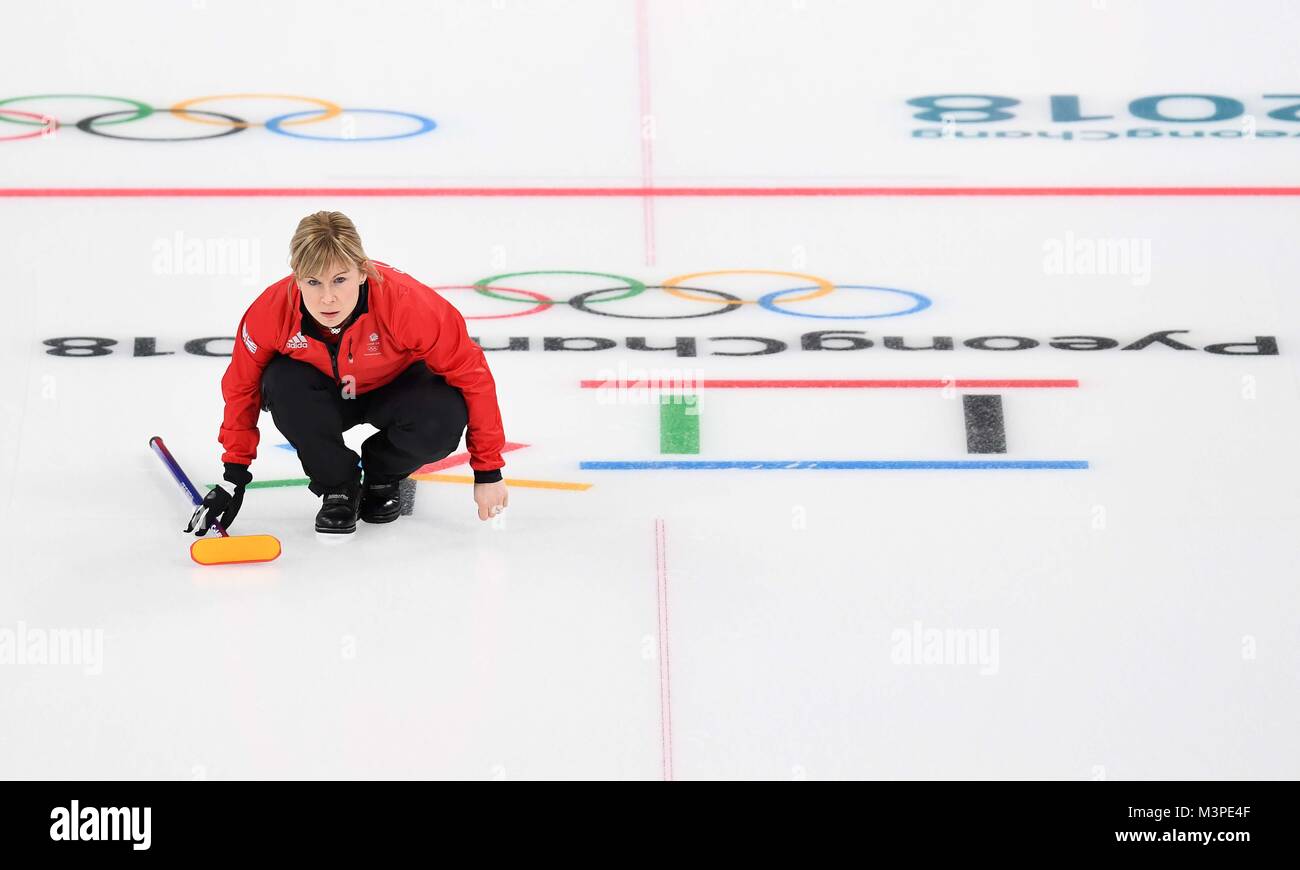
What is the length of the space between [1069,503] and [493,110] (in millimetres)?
3399

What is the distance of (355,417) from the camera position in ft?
12.1

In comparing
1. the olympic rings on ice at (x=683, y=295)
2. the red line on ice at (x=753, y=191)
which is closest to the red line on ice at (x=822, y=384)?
the olympic rings on ice at (x=683, y=295)

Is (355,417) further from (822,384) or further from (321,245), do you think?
(822,384)

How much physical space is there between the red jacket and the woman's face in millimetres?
108

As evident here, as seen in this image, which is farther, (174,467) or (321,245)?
(174,467)

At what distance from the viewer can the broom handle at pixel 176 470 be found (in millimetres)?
3789

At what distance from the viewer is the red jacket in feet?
11.2

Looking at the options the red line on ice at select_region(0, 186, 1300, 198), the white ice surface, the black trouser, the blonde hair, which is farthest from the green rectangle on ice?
the red line on ice at select_region(0, 186, 1300, 198)

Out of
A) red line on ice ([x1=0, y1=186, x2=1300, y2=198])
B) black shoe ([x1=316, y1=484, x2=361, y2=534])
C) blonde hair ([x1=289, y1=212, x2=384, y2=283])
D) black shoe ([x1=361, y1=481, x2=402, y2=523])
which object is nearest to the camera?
blonde hair ([x1=289, y1=212, x2=384, y2=283])

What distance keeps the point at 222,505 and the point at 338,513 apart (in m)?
0.25

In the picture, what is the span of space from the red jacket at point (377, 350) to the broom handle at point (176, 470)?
0.26 metres

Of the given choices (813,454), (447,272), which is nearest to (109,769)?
(813,454)

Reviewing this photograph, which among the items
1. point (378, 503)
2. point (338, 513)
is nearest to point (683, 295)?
point (378, 503)

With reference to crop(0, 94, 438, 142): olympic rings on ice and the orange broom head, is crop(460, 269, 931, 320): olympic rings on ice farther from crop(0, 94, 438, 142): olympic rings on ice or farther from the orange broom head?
the orange broom head
